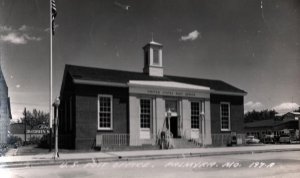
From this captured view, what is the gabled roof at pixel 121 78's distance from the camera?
949 inches

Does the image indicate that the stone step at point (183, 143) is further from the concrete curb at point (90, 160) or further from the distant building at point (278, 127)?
the distant building at point (278, 127)

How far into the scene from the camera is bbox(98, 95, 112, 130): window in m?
24.2

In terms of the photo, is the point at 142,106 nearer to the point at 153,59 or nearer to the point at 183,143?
the point at 183,143

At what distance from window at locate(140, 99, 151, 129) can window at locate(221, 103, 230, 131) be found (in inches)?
258

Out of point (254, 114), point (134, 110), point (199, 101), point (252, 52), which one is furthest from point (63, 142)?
point (254, 114)

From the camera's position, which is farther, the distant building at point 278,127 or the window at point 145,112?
the distant building at point 278,127

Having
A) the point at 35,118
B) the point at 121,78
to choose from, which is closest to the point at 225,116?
the point at 121,78

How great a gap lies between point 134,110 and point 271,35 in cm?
1217

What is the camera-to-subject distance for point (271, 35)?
14.9 metres

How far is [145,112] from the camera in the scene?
25844 mm

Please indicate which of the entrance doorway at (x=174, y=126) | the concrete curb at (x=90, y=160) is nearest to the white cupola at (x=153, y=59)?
the entrance doorway at (x=174, y=126)

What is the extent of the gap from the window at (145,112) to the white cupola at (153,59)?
11.5ft

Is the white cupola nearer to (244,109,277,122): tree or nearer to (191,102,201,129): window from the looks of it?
(191,102,201,129): window

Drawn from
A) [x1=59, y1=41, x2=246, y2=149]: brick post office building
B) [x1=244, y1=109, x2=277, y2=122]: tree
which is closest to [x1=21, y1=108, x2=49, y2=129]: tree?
[x1=59, y1=41, x2=246, y2=149]: brick post office building
